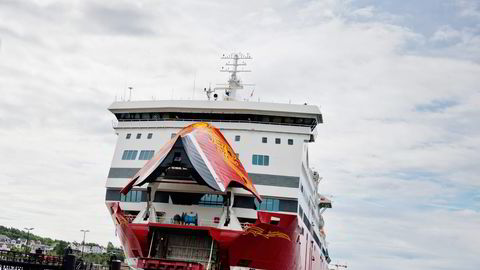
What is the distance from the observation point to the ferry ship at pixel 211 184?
24.7 meters

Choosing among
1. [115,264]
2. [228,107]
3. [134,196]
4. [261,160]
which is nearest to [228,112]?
[228,107]

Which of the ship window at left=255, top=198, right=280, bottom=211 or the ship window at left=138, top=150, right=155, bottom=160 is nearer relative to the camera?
the ship window at left=255, top=198, right=280, bottom=211

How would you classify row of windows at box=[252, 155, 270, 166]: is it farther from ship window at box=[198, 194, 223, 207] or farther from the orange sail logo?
the orange sail logo

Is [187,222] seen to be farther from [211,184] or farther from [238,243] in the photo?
[211,184]

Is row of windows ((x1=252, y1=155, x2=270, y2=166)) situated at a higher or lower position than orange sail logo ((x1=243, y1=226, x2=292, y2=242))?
higher

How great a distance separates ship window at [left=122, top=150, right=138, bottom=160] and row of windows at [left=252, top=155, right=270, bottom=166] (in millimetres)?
5979

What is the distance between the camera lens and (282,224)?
84.2 feet

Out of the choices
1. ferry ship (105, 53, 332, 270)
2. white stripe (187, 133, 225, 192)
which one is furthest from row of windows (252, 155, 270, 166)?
white stripe (187, 133, 225, 192)

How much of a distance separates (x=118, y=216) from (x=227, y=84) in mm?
13386

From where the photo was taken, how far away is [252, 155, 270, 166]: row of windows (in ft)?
95.1

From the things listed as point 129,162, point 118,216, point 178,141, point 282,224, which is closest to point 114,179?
point 129,162

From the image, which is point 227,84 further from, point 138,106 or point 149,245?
point 149,245

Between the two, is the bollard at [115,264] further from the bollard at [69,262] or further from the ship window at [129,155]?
the ship window at [129,155]

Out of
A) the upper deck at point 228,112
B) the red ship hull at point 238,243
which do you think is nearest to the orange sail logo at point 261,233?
the red ship hull at point 238,243
